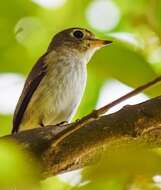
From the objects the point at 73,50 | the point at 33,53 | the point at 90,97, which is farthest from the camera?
the point at 73,50

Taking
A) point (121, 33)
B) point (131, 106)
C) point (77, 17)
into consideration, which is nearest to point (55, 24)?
point (77, 17)

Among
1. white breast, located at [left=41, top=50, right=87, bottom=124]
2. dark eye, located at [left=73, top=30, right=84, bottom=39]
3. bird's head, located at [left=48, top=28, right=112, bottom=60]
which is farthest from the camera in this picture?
dark eye, located at [left=73, top=30, right=84, bottom=39]

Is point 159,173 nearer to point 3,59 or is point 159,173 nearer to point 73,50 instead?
point 3,59

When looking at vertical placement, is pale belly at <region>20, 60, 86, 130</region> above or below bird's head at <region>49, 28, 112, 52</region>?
below

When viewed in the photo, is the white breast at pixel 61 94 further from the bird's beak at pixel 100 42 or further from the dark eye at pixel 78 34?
the dark eye at pixel 78 34

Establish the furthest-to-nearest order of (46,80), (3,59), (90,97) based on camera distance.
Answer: (46,80) → (90,97) → (3,59)

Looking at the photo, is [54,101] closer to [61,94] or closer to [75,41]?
[61,94]

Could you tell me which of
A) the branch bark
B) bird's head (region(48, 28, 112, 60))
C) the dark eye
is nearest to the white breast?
bird's head (region(48, 28, 112, 60))

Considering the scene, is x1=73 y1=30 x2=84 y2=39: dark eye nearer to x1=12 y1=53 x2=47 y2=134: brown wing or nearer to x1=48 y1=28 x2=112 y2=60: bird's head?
x1=48 y1=28 x2=112 y2=60: bird's head
